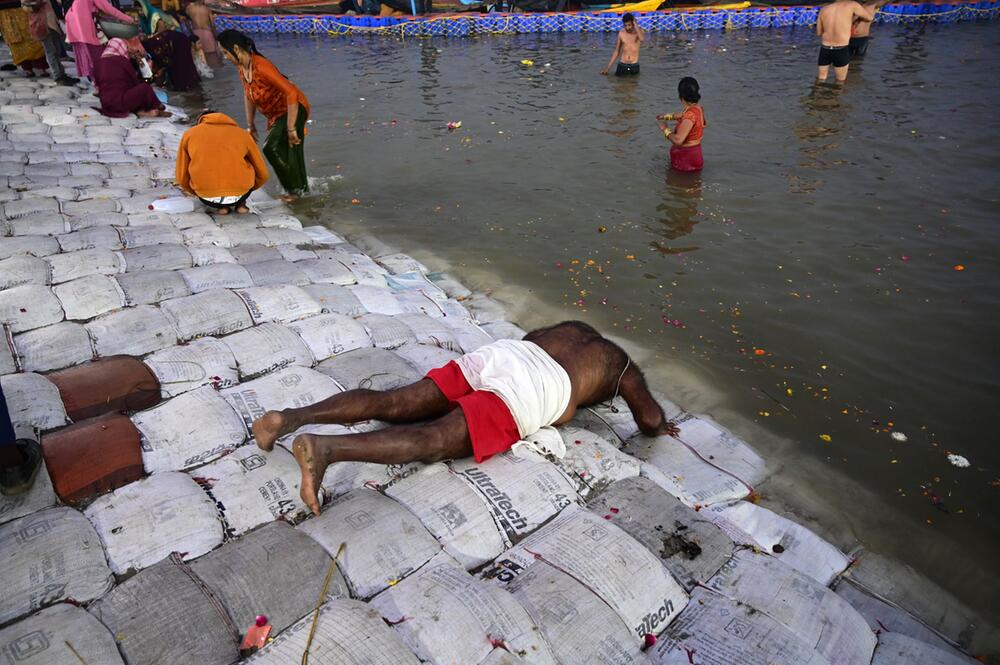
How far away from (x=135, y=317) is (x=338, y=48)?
14.3 metres

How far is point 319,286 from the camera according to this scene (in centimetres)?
407

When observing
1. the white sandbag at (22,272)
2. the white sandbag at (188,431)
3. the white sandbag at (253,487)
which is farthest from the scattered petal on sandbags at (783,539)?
the white sandbag at (22,272)

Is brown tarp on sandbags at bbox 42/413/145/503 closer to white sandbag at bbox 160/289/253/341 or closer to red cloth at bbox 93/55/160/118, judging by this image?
white sandbag at bbox 160/289/253/341

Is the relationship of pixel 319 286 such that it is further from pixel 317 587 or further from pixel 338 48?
pixel 338 48

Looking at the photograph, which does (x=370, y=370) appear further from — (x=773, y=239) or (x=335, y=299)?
(x=773, y=239)

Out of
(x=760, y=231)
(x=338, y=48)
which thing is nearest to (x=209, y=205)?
(x=760, y=231)

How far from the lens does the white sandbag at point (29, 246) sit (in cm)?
395

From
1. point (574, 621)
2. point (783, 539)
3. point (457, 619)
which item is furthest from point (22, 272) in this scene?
point (783, 539)

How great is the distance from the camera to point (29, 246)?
404 cm

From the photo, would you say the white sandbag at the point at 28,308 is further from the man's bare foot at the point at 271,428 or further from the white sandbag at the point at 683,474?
the white sandbag at the point at 683,474

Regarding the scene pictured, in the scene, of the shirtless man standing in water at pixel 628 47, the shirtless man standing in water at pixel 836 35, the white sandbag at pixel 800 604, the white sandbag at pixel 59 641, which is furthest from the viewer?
the shirtless man standing in water at pixel 628 47

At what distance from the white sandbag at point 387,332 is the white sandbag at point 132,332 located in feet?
3.28

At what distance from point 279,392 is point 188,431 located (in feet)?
1.40

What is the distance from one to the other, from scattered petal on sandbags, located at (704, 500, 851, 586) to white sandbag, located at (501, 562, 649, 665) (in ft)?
2.31
